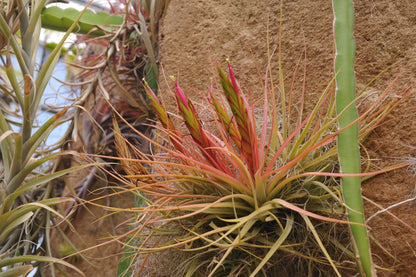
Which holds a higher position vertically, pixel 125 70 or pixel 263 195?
pixel 125 70

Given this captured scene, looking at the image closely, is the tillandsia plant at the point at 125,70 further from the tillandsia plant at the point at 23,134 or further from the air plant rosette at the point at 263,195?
the air plant rosette at the point at 263,195

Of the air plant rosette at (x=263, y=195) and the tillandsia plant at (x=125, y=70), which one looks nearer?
the air plant rosette at (x=263, y=195)

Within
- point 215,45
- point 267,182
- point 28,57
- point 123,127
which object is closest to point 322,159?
point 267,182

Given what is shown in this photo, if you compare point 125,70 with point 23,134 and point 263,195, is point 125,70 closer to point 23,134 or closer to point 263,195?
Answer: point 23,134

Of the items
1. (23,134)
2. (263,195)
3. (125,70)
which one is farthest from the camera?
(125,70)

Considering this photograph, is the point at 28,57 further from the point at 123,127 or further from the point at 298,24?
the point at 298,24

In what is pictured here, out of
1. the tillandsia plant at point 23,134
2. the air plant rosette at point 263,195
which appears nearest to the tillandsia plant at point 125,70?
the tillandsia plant at point 23,134

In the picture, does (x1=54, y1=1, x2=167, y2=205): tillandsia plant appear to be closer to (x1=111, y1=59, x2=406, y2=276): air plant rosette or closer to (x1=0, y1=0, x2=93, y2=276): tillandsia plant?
(x1=0, y1=0, x2=93, y2=276): tillandsia plant

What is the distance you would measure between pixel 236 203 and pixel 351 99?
0.22 metres

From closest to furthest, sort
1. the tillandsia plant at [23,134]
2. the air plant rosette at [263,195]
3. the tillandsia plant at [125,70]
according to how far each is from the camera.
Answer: the air plant rosette at [263,195], the tillandsia plant at [23,134], the tillandsia plant at [125,70]

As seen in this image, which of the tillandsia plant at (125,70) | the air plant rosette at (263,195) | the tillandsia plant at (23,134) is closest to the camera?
the air plant rosette at (263,195)

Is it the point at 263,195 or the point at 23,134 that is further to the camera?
the point at 23,134

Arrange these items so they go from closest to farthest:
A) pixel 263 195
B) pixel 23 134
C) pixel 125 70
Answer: pixel 263 195 < pixel 23 134 < pixel 125 70

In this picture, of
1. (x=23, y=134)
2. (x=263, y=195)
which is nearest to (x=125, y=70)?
(x=23, y=134)
